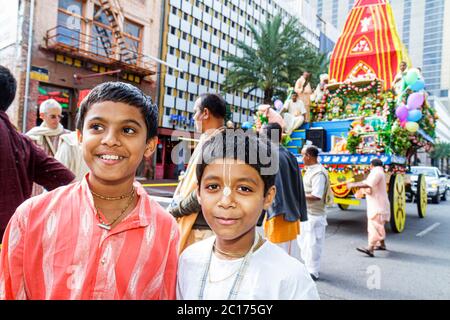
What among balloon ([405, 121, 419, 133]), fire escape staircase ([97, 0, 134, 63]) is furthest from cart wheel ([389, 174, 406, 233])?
fire escape staircase ([97, 0, 134, 63])

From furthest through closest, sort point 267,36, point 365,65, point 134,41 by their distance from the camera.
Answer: point 267,36 < point 134,41 < point 365,65

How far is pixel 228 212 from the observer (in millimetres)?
1176

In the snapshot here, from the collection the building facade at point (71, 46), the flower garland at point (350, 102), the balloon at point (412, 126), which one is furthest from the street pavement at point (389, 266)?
the building facade at point (71, 46)

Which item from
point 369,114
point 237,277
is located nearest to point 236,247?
point 237,277

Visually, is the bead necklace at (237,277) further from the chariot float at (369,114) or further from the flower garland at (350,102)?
the flower garland at (350,102)

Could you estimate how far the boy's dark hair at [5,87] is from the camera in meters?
1.78

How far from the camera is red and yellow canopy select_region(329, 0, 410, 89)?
7941mm

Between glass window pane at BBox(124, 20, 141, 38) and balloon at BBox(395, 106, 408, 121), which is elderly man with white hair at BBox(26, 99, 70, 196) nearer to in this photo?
balloon at BBox(395, 106, 408, 121)

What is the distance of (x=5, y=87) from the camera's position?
5.89 ft

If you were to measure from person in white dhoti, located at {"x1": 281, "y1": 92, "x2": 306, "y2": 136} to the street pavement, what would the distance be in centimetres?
233

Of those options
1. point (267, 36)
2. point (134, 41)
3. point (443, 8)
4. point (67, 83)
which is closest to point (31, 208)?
point (443, 8)

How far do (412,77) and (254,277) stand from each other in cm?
651
